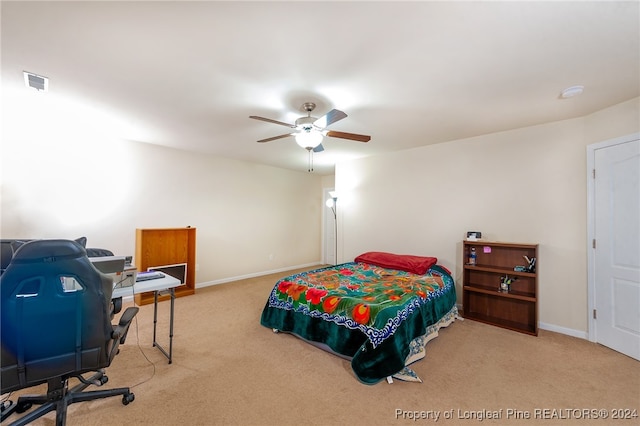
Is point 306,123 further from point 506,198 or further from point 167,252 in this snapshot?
point 167,252

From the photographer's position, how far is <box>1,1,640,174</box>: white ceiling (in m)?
1.56

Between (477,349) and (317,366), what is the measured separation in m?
1.67

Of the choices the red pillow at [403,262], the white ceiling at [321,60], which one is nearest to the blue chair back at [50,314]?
the white ceiling at [321,60]

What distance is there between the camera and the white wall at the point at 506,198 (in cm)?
299

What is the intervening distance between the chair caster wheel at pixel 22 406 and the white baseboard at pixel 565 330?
4.94 m

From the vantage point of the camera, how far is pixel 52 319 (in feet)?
4.57

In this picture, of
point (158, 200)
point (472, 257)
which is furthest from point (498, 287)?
point (158, 200)

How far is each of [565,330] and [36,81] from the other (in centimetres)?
610

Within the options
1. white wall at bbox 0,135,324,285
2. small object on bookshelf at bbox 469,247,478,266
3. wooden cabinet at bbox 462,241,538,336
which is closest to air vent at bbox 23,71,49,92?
white wall at bbox 0,135,324,285

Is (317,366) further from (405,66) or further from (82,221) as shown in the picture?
(82,221)

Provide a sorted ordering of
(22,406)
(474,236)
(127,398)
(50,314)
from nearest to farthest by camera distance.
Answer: (50,314) < (22,406) < (127,398) < (474,236)

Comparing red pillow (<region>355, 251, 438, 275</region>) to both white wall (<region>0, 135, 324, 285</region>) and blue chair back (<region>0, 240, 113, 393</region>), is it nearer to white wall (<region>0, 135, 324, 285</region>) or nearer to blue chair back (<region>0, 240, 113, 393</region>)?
white wall (<region>0, 135, 324, 285</region>)

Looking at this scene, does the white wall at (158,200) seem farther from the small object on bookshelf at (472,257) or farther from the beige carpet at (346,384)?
the small object on bookshelf at (472,257)

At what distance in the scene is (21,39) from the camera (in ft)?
5.91
